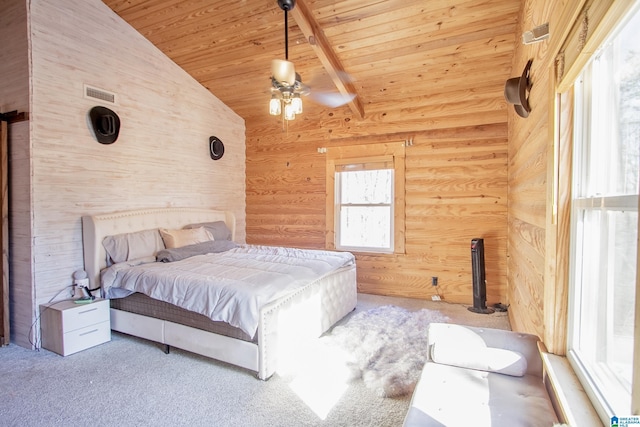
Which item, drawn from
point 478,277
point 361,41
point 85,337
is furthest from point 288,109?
point 478,277

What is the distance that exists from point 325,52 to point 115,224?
287 centimetres

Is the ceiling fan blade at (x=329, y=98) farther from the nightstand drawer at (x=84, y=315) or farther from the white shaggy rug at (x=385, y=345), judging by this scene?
the nightstand drawer at (x=84, y=315)

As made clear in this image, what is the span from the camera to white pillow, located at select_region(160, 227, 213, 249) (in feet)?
12.5

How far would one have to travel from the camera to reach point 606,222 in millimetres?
1206

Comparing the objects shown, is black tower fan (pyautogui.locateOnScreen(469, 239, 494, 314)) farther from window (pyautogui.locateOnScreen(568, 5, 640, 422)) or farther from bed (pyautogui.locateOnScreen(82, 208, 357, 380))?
window (pyautogui.locateOnScreen(568, 5, 640, 422))

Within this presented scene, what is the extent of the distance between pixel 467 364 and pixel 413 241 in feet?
9.52

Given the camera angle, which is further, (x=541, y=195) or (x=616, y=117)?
(x=541, y=195)

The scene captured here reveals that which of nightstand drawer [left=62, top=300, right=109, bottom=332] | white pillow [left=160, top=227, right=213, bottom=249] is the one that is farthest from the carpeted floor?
white pillow [left=160, top=227, right=213, bottom=249]

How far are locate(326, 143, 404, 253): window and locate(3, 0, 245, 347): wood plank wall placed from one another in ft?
6.84

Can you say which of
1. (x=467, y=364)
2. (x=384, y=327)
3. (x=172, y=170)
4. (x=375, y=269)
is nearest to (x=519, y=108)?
Result: (x=467, y=364)

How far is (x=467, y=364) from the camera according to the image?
5.49 ft

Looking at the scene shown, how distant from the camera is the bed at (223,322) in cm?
240

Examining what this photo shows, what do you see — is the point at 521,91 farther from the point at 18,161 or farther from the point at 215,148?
the point at 18,161

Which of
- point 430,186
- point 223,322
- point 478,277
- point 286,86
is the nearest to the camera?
point 223,322
